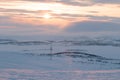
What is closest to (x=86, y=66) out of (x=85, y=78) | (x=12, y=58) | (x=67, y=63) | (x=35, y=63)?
(x=67, y=63)

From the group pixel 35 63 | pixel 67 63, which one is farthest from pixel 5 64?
pixel 67 63

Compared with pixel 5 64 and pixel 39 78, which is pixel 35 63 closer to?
pixel 5 64

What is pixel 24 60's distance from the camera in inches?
1083

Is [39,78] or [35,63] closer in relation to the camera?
[39,78]

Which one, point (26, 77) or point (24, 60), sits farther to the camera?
point (24, 60)

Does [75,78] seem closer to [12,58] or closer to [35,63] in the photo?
[35,63]

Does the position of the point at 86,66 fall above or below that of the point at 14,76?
above

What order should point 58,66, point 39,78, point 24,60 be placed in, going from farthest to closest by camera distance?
point 24,60
point 58,66
point 39,78

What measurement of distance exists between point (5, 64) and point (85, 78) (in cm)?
701

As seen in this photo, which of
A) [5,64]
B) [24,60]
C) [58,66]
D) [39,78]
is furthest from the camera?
[24,60]

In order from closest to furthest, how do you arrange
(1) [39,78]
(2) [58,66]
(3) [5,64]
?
(1) [39,78] → (3) [5,64] → (2) [58,66]

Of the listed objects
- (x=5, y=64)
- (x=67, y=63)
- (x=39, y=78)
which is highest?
(x=67, y=63)

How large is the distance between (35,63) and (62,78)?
836cm

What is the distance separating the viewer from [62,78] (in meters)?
18.1
